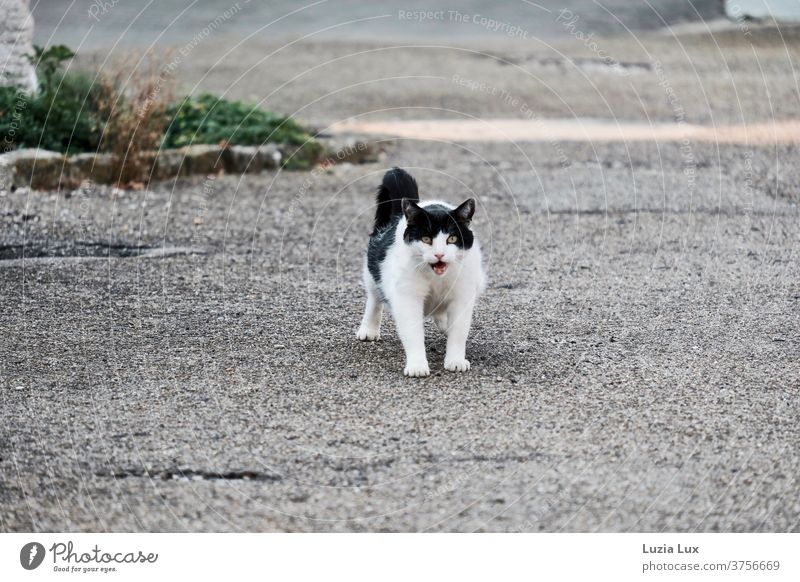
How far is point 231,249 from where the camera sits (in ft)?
25.4

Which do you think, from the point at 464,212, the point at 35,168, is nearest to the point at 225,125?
the point at 35,168

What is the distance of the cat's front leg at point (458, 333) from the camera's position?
5.08m

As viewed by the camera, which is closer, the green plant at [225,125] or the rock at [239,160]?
the rock at [239,160]

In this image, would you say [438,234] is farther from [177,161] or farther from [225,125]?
[225,125]

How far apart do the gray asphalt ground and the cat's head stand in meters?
0.55

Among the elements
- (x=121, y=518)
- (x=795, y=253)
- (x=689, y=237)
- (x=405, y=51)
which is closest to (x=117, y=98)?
(x=689, y=237)

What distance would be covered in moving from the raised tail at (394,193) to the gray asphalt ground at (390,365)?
65 cm

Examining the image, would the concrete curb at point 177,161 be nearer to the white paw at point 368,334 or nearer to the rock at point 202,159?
the rock at point 202,159

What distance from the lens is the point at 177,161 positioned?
9.66m

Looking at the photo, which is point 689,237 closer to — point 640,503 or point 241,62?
point 640,503

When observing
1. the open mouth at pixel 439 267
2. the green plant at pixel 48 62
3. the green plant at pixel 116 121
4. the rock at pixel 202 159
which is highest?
the green plant at pixel 48 62

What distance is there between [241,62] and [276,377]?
10792 millimetres

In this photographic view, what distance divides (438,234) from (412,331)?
1.45ft

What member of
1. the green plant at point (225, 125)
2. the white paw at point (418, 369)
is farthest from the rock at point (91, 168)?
the white paw at point (418, 369)
